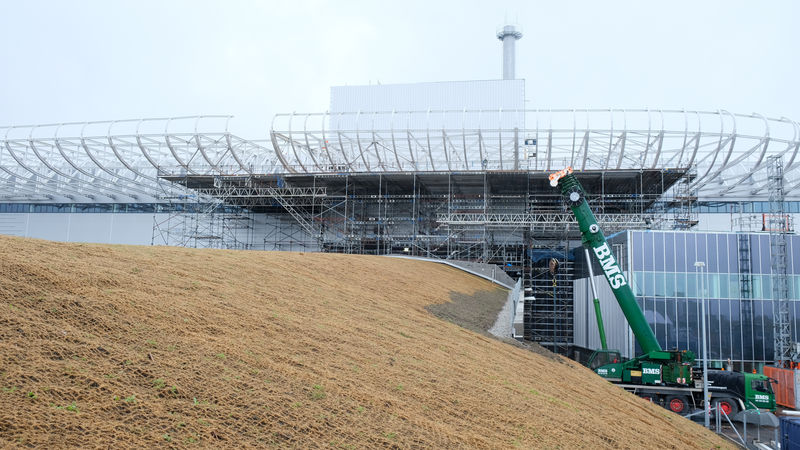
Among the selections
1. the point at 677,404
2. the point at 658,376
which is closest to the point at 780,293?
the point at 677,404

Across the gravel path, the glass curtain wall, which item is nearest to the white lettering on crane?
the gravel path

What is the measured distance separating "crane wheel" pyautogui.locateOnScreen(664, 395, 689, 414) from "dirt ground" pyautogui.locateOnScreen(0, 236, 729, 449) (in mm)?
5881

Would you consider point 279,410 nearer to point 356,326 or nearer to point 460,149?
point 356,326

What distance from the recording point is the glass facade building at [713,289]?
85.5ft

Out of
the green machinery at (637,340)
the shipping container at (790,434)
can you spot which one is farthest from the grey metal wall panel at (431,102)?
the shipping container at (790,434)

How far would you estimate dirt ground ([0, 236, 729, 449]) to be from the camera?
5.34m

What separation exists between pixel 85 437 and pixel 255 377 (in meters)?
2.13

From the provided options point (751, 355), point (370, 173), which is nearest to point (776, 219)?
point (751, 355)

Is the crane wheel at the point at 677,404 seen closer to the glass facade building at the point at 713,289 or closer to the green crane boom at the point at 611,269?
the green crane boom at the point at 611,269

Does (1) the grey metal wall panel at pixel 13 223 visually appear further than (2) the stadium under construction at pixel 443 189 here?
Yes

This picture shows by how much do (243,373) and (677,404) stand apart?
15970mm

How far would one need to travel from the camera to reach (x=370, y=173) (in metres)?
34.4

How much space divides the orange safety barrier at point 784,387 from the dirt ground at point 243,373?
13.1 m

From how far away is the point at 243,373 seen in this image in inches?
264
